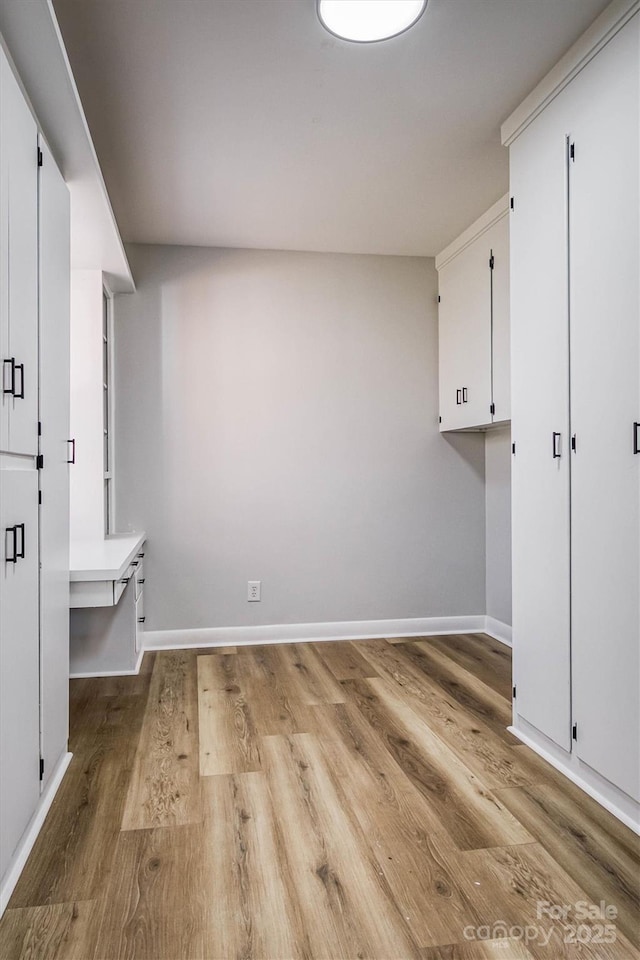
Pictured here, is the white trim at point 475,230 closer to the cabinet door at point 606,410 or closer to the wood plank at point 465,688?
the cabinet door at point 606,410

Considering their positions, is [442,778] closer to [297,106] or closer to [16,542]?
[16,542]

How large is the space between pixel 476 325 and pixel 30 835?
3.20 m

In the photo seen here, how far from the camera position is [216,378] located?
409 cm

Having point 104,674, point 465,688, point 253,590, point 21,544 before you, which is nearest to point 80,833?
point 21,544

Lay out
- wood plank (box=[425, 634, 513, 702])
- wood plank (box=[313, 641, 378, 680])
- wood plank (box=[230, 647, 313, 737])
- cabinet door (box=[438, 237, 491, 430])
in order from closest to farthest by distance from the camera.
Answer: wood plank (box=[230, 647, 313, 737]) → wood plank (box=[425, 634, 513, 702]) → wood plank (box=[313, 641, 378, 680]) → cabinet door (box=[438, 237, 491, 430])

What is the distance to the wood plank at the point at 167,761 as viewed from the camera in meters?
2.03

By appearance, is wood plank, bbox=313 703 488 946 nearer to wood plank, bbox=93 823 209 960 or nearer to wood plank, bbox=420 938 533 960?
wood plank, bbox=420 938 533 960

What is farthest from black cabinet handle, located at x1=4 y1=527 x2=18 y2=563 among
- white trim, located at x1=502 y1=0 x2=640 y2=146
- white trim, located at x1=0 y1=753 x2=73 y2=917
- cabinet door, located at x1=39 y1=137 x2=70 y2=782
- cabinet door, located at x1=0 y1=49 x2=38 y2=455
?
white trim, located at x1=502 y1=0 x2=640 y2=146

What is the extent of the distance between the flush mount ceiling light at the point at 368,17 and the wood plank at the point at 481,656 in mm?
2705

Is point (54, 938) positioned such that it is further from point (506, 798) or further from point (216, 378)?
point (216, 378)

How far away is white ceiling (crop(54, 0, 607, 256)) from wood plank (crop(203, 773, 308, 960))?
2.47m

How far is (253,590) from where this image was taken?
4129 millimetres

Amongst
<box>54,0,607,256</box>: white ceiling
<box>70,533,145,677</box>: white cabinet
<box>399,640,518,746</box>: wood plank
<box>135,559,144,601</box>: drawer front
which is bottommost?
<box>399,640,518,746</box>: wood plank

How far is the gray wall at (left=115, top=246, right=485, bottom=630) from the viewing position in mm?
4031
